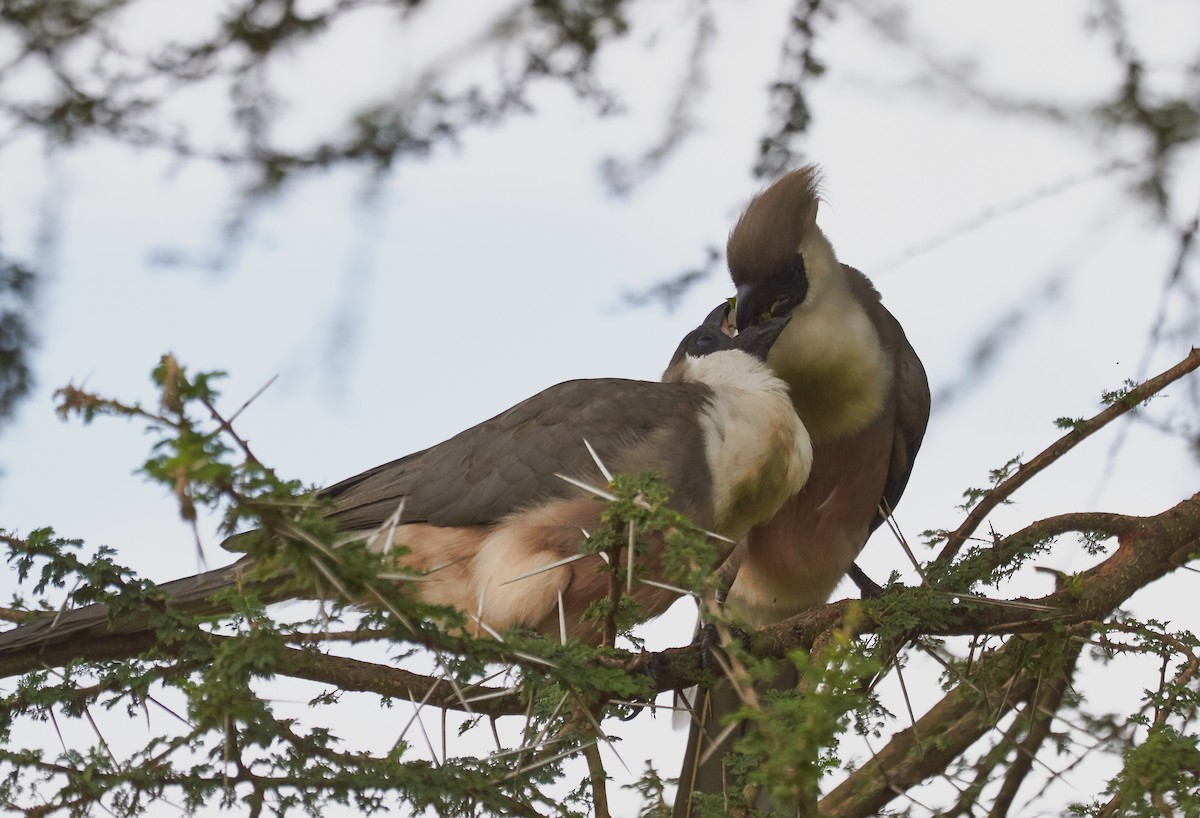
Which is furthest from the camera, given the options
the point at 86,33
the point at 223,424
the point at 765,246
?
the point at 765,246

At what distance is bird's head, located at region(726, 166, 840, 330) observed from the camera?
12.7 ft

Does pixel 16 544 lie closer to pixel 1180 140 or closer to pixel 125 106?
pixel 125 106

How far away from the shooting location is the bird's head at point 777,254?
387 centimetres

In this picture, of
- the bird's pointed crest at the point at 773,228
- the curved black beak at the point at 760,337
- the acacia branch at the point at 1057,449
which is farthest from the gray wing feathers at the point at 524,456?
the acacia branch at the point at 1057,449

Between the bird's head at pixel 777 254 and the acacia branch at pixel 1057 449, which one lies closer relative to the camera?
the acacia branch at pixel 1057 449

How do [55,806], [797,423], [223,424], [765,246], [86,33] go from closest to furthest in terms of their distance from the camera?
1. [223,424]
2. [55,806]
3. [86,33]
4. [797,423]
5. [765,246]

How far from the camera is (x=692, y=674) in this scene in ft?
9.35

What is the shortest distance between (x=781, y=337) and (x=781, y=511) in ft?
1.85

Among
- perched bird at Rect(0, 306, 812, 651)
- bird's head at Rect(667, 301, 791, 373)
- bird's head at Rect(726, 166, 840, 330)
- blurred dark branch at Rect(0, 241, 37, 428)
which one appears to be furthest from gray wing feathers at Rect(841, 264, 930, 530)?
blurred dark branch at Rect(0, 241, 37, 428)

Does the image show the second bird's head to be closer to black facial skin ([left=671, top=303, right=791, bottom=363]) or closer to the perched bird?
black facial skin ([left=671, top=303, right=791, bottom=363])

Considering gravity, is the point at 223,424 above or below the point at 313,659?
below

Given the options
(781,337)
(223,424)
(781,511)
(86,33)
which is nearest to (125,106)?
(86,33)

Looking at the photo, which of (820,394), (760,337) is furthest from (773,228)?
(820,394)

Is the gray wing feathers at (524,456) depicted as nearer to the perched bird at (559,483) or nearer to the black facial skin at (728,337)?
the perched bird at (559,483)
